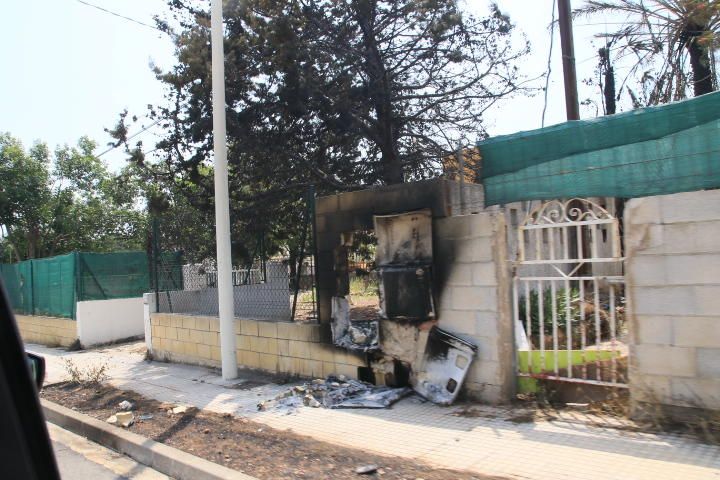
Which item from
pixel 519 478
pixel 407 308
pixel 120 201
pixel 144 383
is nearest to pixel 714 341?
pixel 519 478

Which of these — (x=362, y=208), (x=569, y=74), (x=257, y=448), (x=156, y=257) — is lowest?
(x=257, y=448)

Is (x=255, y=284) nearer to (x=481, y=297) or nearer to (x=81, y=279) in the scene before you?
(x=481, y=297)

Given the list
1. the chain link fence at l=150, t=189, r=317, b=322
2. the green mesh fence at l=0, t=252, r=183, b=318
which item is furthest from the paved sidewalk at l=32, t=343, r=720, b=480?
the green mesh fence at l=0, t=252, r=183, b=318

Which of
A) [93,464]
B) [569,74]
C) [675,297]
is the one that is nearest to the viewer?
[675,297]

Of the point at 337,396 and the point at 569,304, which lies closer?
the point at 569,304

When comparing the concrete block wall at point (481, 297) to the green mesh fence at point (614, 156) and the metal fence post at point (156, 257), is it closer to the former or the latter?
the green mesh fence at point (614, 156)

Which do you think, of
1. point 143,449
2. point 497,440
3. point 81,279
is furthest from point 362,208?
point 81,279

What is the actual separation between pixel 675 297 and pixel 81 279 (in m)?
12.9

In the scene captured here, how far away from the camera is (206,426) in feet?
19.6

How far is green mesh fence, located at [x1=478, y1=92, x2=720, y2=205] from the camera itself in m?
4.74

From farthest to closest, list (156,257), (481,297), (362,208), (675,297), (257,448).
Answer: (156,257), (362,208), (481,297), (257,448), (675,297)

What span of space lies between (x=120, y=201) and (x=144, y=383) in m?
21.4

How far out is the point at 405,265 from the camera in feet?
21.4

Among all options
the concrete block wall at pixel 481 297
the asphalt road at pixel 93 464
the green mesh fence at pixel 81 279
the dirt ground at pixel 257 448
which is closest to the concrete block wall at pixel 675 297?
the concrete block wall at pixel 481 297
